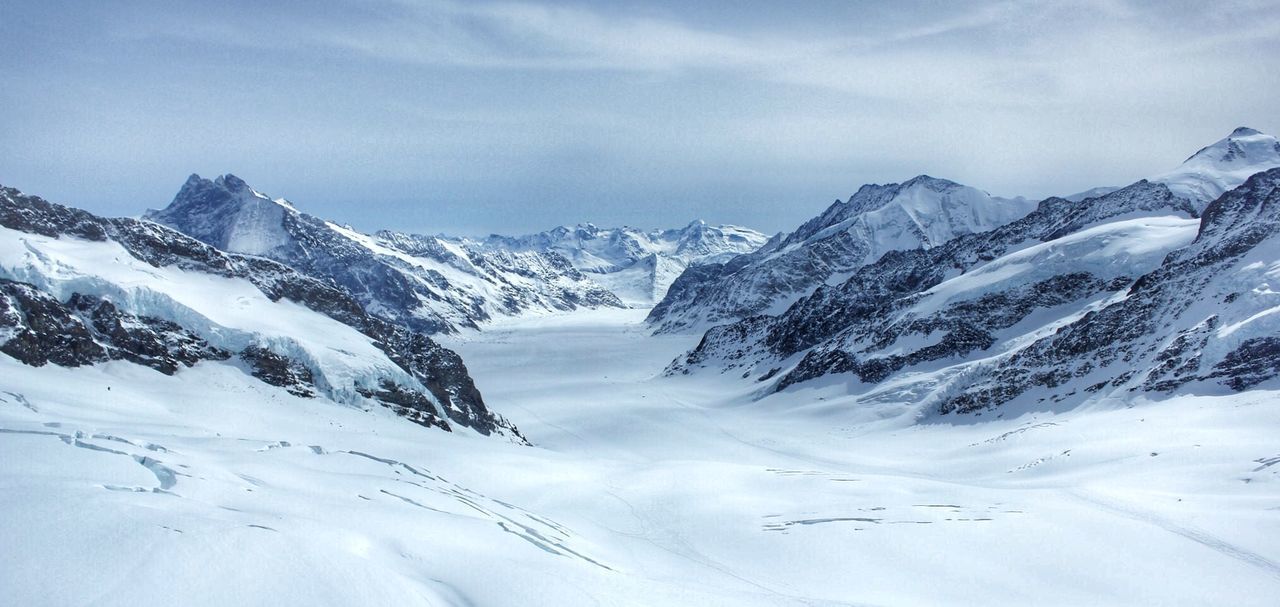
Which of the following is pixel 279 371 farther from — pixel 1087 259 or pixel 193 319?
pixel 1087 259

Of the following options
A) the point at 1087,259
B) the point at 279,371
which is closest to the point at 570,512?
the point at 279,371

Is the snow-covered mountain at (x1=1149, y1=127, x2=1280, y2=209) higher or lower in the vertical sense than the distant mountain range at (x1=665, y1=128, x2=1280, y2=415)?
higher

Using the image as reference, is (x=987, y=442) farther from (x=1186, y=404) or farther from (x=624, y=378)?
(x=624, y=378)

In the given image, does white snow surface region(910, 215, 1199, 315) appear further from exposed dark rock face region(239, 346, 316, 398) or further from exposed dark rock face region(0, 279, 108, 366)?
exposed dark rock face region(0, 279, 108, 366)

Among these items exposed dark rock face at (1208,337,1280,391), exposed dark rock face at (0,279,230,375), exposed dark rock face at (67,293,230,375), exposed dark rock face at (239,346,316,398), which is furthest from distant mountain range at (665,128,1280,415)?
exposed dark rock face at (0,279,230,375)

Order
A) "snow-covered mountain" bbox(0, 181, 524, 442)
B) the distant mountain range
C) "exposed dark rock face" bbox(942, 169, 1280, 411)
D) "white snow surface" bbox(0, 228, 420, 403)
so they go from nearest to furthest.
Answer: "snow-covered mountain" bbox(0, 181, 524, 442) → "white snow surface" bbox(0, 228, 420, 403) → "exposed dark rock face" bbox(942, 169, 1280, 411) → the distant mountain range

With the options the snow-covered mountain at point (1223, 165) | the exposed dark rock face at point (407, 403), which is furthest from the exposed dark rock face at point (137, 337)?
the snow-covered mountain at point (1223, 165)
